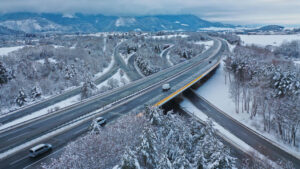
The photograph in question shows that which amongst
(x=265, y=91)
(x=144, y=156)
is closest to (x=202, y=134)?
(x=144, y=156)

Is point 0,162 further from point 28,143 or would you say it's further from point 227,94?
point 227,94

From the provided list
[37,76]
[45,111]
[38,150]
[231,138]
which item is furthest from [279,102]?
[37,76]

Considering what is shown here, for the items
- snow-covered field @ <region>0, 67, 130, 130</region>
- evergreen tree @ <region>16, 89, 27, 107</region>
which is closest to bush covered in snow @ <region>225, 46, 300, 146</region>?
snow-covered field @ <region>0, 67, 130, 130</region>

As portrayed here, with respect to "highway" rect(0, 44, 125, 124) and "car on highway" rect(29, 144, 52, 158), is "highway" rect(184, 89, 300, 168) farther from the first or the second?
"highway" rect(0, 44, 125, 124)

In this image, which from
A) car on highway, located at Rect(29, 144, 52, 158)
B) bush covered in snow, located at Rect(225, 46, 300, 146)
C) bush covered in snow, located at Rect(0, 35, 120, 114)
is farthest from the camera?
bush covered in snow, located at Rect(0, 35, 120, 114)

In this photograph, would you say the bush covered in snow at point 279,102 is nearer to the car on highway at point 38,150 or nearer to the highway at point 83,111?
the highway at point 83,111
